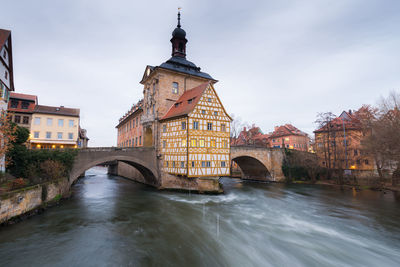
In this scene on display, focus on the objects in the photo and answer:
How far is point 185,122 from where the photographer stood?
1934 centimetres

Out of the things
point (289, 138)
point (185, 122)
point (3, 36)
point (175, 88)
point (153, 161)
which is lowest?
point (153, 161)

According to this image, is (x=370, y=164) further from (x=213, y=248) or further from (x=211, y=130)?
(x=213, y=248)

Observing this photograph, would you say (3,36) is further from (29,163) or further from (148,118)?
(148,118)

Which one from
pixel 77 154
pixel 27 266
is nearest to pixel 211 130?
pixel 77 154

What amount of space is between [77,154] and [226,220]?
13.9 meters

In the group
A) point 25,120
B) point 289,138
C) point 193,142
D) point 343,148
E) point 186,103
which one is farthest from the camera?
point 289,138

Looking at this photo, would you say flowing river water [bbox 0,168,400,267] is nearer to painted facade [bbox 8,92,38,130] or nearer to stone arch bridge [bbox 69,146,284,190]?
stone arch bridge [bbox 69,146,284,190]

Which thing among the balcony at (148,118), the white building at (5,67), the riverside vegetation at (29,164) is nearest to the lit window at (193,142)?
the balcony at (148,118)

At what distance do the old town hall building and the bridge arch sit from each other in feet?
4.29

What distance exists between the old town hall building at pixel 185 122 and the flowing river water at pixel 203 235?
15.2 ft

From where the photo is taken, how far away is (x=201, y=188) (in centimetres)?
1911

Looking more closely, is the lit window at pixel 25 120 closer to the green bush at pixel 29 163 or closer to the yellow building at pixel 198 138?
the green bush at pixel 29 163

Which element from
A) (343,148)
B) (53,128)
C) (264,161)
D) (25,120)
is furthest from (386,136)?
(25,120)

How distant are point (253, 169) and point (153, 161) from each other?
61.3 ft
